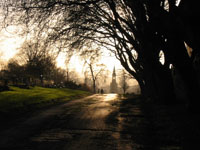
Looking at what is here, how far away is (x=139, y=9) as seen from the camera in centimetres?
632

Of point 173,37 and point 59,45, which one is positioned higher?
point 59,45

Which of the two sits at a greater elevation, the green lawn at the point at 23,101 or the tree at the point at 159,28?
the tree at the point at 159,28

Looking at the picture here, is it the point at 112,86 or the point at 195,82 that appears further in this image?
the point at 112,86

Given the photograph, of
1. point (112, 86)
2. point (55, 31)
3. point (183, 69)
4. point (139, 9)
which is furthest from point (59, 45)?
point (112, 86)

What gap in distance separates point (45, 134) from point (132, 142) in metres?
2.21

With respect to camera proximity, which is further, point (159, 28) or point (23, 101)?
point (23, 101)

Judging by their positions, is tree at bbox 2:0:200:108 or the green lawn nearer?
tree at bbox 2:0:200:108

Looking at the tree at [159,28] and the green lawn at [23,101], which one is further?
the green lawn at [23,101]

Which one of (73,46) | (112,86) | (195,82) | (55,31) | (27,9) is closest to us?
(195,82)

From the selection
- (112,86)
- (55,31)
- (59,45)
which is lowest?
(112,86)

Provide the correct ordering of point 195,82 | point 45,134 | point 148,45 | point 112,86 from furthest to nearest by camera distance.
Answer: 1. point 112,86
2. point 148,45
3. point 195,82
4. point 45,134

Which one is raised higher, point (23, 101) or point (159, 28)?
point (159, 28)

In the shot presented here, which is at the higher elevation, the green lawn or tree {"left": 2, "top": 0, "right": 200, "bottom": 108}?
tree {"left": 2, "top": 0, "right": 200, "bottom": 108}

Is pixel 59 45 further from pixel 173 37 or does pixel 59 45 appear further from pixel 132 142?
pixel 132 142
